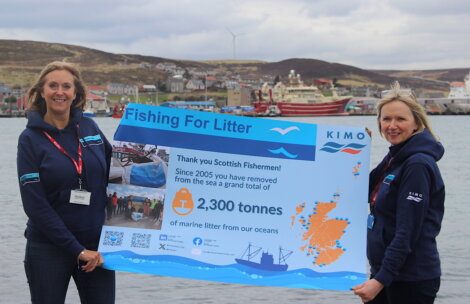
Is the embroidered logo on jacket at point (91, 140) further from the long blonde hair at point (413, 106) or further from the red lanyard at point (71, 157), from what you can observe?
the long blonde hair at point (413, 106)

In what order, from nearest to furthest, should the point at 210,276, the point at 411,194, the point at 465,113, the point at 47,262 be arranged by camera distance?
the point at 411,194, the point at 47,262, the point at 210,276, the point at 465,113

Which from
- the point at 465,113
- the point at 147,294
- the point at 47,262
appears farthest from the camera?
the point at 465,113

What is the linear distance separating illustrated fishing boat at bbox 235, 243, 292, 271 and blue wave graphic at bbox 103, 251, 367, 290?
0.02 metres

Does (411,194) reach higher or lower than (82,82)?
lower

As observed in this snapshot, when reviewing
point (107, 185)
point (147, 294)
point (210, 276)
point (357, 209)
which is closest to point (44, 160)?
point (107, 185)

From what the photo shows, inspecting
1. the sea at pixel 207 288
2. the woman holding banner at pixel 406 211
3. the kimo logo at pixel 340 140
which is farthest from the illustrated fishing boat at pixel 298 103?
the woman holding banner at pixel 406 211

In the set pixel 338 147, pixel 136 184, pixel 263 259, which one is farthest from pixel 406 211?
pixel 136 184

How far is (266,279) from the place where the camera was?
448cm

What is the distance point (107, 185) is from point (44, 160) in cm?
44

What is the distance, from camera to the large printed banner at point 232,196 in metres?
4.45

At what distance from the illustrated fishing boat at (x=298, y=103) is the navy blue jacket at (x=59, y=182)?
119580 millimetres

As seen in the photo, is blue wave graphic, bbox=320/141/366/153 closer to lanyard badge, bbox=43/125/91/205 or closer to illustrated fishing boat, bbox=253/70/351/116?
lanyard badge, bbox=43/125/91/205

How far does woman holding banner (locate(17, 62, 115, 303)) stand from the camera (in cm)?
409

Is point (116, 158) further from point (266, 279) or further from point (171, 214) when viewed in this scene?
point (266, 279)
